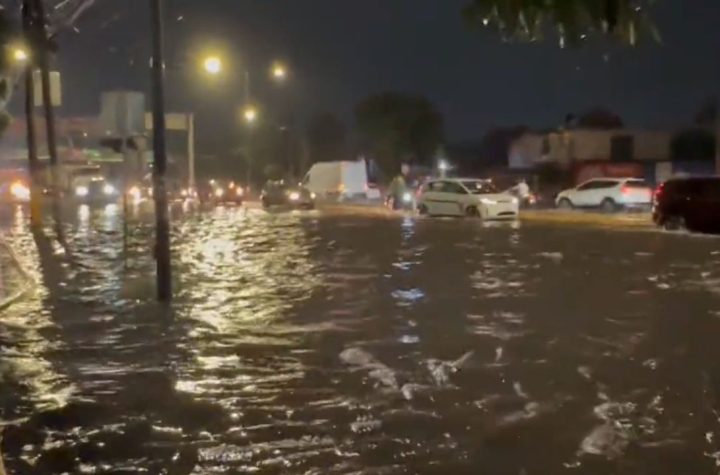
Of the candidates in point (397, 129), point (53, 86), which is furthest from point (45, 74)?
point (397, 129)

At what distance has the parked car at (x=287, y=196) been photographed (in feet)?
179

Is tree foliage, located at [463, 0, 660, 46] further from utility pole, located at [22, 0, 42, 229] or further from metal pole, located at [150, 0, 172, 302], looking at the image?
utility pole, located at [22, 0, 42, 229]

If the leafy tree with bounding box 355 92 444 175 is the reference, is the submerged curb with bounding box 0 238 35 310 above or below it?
below

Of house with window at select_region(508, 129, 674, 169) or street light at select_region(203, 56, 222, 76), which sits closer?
street light at select_region(203, 56, 222, 76)

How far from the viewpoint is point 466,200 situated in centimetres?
4291

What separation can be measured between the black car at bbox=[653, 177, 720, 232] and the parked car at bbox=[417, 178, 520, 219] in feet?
29.5

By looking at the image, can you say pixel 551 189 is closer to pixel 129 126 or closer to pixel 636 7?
pixel 129 126

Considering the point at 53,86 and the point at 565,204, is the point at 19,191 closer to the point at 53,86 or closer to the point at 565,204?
the point at 53,86

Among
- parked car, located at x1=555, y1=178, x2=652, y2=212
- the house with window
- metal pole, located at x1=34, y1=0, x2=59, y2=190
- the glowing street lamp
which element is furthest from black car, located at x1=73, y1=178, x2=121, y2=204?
the glowing street lamp

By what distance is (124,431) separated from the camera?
9.51m

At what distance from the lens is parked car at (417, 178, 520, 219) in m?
42.6

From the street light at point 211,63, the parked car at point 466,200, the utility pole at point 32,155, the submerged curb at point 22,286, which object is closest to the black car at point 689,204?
the parked car at point 466,200

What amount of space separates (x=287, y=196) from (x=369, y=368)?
140ft

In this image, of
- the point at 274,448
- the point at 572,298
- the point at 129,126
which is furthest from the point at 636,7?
the point at 129,126
